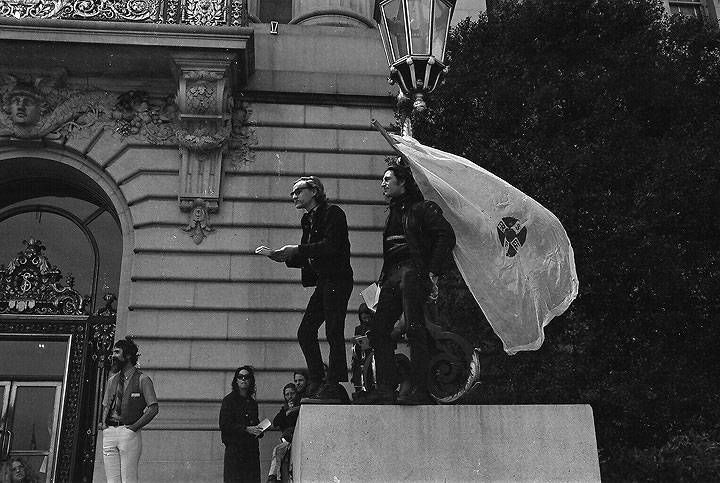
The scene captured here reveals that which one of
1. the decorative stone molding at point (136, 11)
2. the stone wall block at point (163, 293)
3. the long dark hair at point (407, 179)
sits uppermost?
the decorative stone molding at point (136, 11)

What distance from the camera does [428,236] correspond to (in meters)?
7.02

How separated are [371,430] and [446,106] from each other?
8.32m

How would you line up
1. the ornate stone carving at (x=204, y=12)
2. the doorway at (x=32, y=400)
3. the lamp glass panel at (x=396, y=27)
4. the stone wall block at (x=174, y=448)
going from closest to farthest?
the lamp glass panel at (x=396, y=27) < the stone wall block at (x=174, y=448) < the doorway at (x=32, y=400) < the ornate stone carving at (x=204, y=12)

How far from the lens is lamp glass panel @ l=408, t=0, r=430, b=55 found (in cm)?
806

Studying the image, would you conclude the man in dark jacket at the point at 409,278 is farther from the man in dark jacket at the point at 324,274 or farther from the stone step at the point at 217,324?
the stone step at the point at 217,324

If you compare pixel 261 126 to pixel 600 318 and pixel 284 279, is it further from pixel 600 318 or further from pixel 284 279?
pixel 600 318

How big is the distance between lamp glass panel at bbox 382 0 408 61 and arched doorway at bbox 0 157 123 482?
8.80m

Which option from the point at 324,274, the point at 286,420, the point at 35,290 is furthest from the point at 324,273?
the point at 35,290

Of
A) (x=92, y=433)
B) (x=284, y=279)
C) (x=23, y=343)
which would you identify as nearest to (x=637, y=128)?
(x=284, y=279)

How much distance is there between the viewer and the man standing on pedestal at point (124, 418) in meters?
9.25

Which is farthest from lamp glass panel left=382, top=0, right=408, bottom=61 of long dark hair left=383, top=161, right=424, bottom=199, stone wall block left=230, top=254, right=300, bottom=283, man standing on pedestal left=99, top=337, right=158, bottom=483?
stone wall block left=230, top=254, right=300, bottom=283

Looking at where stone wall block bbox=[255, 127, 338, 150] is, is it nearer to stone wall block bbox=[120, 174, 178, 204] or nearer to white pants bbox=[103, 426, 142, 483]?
stone wall block bbox=[120, 174, 178, 204]

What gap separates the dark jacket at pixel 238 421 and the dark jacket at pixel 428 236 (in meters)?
4.48

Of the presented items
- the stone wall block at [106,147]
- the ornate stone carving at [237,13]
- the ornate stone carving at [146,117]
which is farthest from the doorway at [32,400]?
the ornate stone carving at [237,13]
